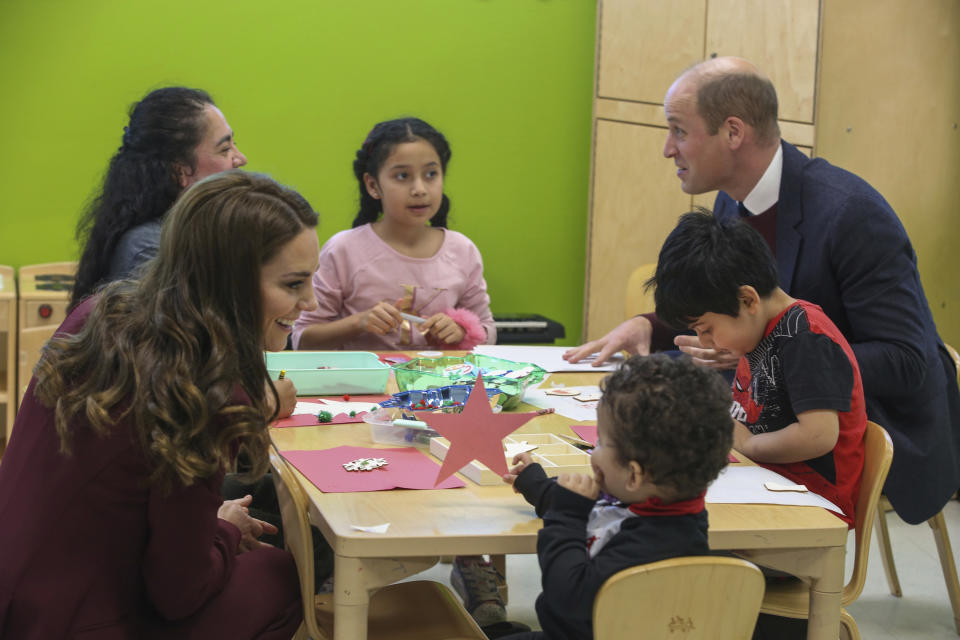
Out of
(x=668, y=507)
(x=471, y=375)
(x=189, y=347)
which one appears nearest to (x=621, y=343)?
(x=471, y=375)

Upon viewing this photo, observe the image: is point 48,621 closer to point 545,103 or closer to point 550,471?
point 550,471

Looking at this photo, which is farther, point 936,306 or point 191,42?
point 936,306

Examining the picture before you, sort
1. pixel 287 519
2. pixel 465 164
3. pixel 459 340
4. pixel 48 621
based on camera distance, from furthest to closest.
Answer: pixel 465 164 < pixel 459 340 < pixel 287 519 < pixel 48 621

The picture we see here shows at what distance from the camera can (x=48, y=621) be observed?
1271 mm

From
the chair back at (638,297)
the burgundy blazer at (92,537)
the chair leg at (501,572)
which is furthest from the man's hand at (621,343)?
the burgundy blazer at (92,537)

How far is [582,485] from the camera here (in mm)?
1368

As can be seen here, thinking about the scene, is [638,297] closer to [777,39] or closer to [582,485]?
[777,39]

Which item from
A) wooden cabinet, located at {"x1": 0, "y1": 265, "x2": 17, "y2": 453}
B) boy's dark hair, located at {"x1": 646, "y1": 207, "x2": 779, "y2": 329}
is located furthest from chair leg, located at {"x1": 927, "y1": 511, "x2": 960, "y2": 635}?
wooden cabinet, located at {"x1": 0, "y1": 265, "x2": 17, "y2": 453}

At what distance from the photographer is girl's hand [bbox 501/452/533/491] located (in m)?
1.45

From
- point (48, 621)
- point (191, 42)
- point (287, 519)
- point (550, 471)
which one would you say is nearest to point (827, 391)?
point (550, 471)

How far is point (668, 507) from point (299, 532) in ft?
1.81

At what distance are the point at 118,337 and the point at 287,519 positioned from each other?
0.41 metres

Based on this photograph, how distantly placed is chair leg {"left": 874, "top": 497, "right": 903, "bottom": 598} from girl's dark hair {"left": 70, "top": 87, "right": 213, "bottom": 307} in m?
2.19

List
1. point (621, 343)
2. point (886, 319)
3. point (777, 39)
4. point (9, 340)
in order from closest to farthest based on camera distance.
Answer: point (886, 319) → point (621, 343) → point (9, 340) → point (777, 39)
